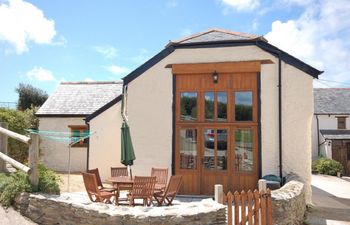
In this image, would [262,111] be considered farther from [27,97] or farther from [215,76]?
[27,97]

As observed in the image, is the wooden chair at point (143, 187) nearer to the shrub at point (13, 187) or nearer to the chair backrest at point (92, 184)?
the chair backrest at point (92, 184)

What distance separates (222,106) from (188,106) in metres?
1.24

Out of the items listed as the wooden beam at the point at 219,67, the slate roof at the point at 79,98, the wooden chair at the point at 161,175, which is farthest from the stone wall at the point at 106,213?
the slate roof at the point at 79,98

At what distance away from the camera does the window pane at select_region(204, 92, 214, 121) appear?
12.1 metres

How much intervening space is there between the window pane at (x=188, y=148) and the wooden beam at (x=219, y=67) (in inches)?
85.5

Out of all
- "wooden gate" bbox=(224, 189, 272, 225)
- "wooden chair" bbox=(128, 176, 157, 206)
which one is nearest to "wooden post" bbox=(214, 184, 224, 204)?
"wooden gate" bbox=(224, 189, 272, 225)

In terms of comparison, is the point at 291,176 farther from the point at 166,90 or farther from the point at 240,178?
the point at 166,90

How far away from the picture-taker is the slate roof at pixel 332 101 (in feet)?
102

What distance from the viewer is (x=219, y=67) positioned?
12.0m

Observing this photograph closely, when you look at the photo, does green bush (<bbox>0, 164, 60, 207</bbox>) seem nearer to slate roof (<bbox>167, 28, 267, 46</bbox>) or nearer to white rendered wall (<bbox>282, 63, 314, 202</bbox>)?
slate roof (<bbox>167, 28, 267, 46</bbox>)

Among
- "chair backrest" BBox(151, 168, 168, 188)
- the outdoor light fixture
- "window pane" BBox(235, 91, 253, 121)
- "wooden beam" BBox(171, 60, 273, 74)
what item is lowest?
"chair backrest" BBox(151, 168, 168, 188)

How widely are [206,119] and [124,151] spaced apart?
3254 millimetres

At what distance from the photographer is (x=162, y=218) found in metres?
6.52

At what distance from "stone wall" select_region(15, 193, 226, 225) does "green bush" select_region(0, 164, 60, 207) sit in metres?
0.17
